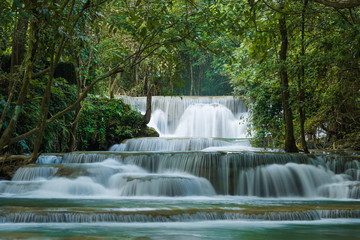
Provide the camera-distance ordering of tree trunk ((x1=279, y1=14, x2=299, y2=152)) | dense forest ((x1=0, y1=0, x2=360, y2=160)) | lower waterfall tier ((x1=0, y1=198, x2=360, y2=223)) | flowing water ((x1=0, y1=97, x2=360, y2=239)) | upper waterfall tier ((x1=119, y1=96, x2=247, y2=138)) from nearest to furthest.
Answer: flowing water ((x1=0, y1=97, x2=360, y2=239)) → lower waterfall tier ((x1=0, y1=198, x2=360, y2=223)) → dense forest ((x1=0, y1=0, x2=360, y2=160)) → tree trunk ((x1=279, y1=14, x2=299, y2=152)) → upper waterfall tier ((x1=119, y1=96, x2=247, y2=138))

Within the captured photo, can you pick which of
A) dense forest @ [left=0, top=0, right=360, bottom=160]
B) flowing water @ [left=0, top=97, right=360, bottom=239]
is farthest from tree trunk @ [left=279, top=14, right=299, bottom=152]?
flowing water @ [left=0, top=97, right=360, bottom=239]

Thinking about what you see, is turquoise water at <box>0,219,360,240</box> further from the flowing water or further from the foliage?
the foliage

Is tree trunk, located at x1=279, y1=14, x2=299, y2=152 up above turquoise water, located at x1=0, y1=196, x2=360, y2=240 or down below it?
above

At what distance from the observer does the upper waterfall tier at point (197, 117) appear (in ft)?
66.4

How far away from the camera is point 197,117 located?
68.1 ft

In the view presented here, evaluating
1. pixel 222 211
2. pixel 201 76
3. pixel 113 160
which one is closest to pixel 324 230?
pixel 222 211

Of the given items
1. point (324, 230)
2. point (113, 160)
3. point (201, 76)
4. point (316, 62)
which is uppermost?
point (201, 76)

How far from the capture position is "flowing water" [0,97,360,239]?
15.3 ft

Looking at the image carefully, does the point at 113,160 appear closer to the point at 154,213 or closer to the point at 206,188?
the point at 206,188

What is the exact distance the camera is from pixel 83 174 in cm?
809

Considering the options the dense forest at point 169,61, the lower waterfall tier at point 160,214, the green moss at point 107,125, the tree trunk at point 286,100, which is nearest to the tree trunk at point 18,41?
the dense forest at point 169,61

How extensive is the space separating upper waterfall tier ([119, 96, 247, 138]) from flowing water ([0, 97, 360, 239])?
11.1 m

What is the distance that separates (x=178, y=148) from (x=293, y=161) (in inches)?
239

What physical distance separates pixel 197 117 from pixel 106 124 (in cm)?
660
